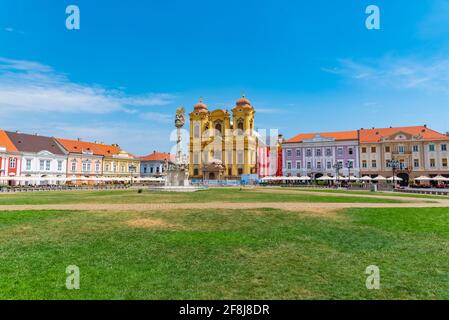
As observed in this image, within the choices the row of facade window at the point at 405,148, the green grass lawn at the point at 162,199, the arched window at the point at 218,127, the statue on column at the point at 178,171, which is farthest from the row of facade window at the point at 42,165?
the row of facade window at the point at 405,148

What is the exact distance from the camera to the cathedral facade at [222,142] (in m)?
84.5

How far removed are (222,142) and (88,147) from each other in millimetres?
38389

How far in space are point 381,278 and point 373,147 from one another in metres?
69.2

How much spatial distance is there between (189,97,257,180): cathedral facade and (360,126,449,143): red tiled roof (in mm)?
30653

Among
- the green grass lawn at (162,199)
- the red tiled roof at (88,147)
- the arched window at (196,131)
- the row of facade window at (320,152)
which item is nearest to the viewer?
the green grass lawn at (162,199)

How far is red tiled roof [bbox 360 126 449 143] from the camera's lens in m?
63.5

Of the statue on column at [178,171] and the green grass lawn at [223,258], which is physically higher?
the statue on column at [178,171]

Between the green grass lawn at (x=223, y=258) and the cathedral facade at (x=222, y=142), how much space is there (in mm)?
69841

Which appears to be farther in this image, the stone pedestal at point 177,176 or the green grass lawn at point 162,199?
the stone pedestal at point 177,176

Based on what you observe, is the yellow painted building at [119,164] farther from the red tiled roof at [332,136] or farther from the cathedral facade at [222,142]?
the red tiled roof at [332,136]

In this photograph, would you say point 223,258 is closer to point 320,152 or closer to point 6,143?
point 320,152

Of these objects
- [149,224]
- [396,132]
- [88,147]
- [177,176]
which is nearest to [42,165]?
[88,147]
